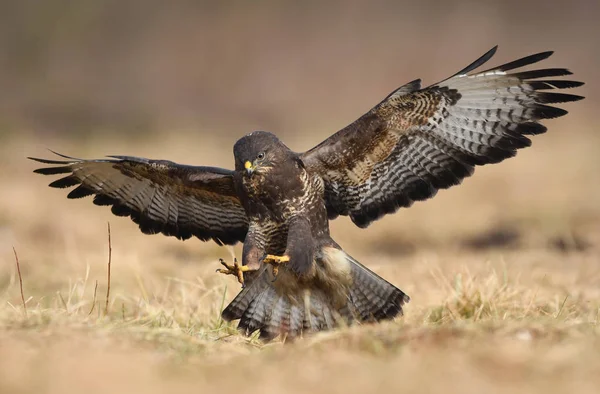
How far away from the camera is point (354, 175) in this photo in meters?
6.16

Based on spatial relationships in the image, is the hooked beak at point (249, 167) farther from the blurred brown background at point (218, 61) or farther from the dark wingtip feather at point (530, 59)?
the blurred brown background at point (218, 61)

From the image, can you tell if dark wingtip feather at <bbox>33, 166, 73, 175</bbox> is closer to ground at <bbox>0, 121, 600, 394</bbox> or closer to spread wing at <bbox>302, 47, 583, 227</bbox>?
ground at <bbox>0, 121, 600, 394</bbox>

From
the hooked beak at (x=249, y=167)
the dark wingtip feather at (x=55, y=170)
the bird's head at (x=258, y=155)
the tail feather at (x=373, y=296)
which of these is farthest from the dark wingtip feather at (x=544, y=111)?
the dark wingtip feather at (x=55, y=170)

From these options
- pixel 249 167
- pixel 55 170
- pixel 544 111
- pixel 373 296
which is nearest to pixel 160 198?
pixel 55 170

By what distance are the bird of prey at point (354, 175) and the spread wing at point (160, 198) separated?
0.27 metres

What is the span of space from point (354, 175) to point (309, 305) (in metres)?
0.84

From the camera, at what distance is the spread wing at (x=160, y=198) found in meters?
6.46

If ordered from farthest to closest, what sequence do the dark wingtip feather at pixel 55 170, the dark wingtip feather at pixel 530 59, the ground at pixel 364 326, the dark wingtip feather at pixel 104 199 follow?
the dark wingtip feather at pixel 104 199 → the dark wingtip feather at pixel 55 170 → the dark wingtip feather at pixel 530 59 → the ground at pixel 364 326

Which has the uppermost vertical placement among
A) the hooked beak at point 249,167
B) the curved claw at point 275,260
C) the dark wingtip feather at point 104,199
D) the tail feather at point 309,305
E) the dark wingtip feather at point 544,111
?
the dark wingtip feather at point 544,111

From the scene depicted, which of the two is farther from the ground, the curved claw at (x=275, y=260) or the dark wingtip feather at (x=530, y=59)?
the dark wingtip feather at (x=530, y=59)

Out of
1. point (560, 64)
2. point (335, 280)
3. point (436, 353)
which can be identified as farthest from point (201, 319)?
point (560, 64)

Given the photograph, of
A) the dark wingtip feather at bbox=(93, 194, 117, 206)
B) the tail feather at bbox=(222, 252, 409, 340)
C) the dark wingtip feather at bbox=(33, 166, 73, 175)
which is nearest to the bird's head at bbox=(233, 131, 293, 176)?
the tail feather at bbox=(222, 252, 409, 340)

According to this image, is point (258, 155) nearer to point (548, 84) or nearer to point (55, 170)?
point (55, 170)

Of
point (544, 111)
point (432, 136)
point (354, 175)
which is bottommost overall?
point (354, 175)
